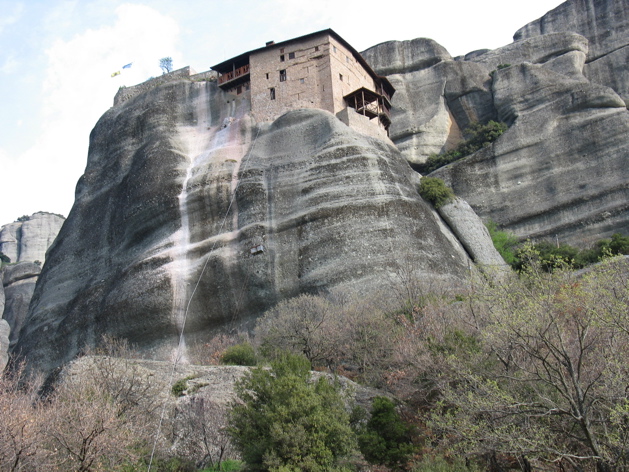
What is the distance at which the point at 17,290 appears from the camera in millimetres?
74375

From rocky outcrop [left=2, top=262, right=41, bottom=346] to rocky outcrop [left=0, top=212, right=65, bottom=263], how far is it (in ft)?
56.7

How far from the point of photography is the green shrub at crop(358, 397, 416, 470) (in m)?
20.5

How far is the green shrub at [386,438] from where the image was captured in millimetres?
20469

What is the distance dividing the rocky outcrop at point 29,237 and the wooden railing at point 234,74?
52.1m

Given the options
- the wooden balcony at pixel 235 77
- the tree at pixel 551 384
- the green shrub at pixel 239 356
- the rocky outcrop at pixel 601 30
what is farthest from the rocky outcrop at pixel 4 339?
the rocky outcrop at pixel 601 30

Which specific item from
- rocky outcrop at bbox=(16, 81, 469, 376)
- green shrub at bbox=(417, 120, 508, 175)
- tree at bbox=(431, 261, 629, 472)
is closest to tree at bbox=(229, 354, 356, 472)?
tree at bbox=(431, 261, 629, 472)

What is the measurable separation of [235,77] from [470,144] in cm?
1827

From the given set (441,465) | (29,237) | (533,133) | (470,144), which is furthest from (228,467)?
(29,237)

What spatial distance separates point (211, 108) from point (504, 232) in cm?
2294

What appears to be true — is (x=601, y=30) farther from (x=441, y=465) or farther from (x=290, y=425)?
(x=290, y=425)

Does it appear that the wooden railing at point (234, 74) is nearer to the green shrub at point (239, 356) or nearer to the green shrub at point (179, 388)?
the green shrub at point (239, 356)

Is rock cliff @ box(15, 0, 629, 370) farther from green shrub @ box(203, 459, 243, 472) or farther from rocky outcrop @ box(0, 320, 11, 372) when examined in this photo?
green shrub @ box(203, 459, 243, 472)

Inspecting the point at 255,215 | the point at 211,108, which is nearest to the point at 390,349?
the point at 255,215

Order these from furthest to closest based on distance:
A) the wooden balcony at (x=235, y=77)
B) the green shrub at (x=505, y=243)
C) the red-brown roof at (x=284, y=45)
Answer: the wooden balcony at (x=235, y=77) → the red-brown roof at (x=284, y=45) → the green shrub at (x=505, y=243)
